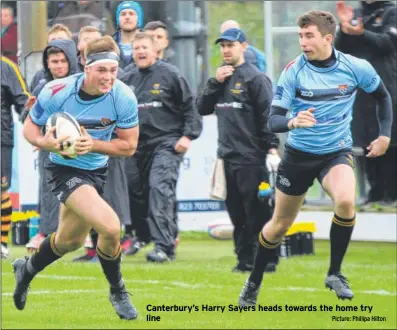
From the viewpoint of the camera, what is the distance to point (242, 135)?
16.0m

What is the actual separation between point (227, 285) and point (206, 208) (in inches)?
214

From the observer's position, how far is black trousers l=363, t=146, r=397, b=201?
18875mm

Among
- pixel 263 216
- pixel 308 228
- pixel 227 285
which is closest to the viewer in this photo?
pixel 227 285

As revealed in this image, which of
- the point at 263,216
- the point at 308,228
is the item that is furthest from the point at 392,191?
the point at 263,216

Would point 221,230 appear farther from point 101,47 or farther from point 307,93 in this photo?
point 101,47

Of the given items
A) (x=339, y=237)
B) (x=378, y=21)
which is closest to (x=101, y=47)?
(x=339, y=237)

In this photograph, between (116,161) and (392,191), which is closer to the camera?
(116,161)

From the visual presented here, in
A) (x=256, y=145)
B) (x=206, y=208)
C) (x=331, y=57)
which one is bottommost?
(x=206, y=208)

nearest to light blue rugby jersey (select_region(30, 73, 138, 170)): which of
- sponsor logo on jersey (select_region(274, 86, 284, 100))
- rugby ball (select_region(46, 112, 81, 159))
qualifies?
rugby ball (select_region(46, 112, 81, 159))

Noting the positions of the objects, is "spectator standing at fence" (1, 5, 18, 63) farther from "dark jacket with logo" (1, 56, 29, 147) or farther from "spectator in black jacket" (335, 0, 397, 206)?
"spectator in black jacket" (335, 0, 397, 206)

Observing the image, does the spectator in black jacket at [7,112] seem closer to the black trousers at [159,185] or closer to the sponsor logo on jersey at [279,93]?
the black trousers at [159,185]

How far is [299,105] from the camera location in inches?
504

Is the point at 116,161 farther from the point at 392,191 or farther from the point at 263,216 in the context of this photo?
the point at 392,191

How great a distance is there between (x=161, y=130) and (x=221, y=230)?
8.95 ft
